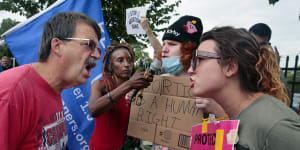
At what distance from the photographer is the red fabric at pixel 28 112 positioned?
1104 mm

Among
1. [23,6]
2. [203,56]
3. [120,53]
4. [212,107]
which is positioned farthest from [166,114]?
[23,6]

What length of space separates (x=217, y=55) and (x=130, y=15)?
97.0 inches

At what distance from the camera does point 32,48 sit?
368 centimetres

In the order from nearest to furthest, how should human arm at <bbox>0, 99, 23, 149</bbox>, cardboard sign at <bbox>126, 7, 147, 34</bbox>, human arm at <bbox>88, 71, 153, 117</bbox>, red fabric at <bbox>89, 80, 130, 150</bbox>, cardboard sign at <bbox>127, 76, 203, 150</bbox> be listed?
human arm at <bbox>0, 99, 23, 149</bbox> < cardboard sign at <bbox>127, 76, 203, 150</bbox> < human arm at <bbox>88, 71, 153, 117</bbox> < red fabric at <bbox>89, 80, 130, 150</bbox> < cardboard sign at <bbox>126, 7, 147, 34</bbox>

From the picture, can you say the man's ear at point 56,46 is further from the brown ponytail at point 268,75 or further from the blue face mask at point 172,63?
the brown ponytail at point 268,75

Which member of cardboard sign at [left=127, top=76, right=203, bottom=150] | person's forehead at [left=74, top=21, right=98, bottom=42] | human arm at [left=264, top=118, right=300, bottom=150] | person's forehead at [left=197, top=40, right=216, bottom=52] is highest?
person's forehead at [left=74, top=21, right=98, bottom=42]

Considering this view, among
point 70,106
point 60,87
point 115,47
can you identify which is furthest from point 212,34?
point 70,106

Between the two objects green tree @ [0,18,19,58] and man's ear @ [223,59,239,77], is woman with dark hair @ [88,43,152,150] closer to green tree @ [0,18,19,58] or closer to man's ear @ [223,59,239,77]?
man's ear @ [223,59,239,77]

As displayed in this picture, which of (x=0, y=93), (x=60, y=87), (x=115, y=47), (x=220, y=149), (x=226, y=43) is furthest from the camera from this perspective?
(x=115, y=47)

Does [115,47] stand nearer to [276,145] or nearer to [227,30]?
[227,30]

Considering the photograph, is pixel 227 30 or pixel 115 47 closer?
pixel 227 30

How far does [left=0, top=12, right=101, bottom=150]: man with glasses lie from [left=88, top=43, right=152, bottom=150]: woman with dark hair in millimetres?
557

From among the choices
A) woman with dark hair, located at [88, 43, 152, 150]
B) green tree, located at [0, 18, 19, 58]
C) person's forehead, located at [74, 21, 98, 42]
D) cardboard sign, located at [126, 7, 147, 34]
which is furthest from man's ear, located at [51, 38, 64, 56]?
green tree, located at [0, 18, 19, 58]

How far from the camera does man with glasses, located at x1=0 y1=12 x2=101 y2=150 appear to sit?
3.81 feet
